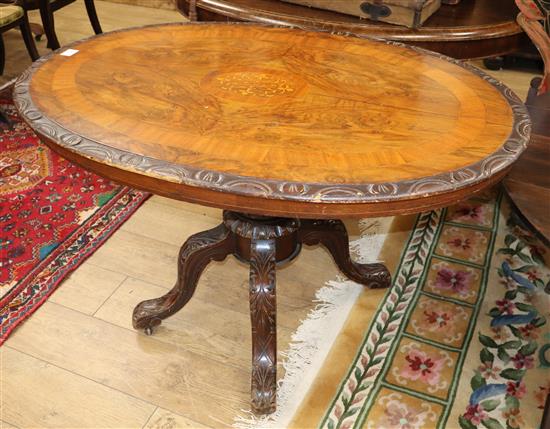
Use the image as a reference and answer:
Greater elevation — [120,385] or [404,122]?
[404,122]

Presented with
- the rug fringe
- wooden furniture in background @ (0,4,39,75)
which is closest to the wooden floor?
the rug fringe

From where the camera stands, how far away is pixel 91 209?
1944mm

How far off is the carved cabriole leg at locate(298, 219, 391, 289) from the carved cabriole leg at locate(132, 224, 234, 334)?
21 centimetres

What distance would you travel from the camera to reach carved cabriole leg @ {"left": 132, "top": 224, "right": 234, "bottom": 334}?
140 centimetres

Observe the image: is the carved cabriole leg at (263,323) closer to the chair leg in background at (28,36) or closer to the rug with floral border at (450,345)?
the rug with floral border at (450,345)

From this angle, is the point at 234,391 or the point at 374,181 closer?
the point at 374,181

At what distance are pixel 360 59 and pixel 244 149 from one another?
1.84ft

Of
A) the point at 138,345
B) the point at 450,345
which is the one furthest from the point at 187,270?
the point at 450,345

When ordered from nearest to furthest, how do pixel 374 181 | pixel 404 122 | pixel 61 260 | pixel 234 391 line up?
pixel 374 181 < pixel 404 122 < pixel 234 391 < pixel 61 260

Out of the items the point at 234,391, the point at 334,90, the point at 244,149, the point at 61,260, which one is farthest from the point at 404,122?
the point at 61,260

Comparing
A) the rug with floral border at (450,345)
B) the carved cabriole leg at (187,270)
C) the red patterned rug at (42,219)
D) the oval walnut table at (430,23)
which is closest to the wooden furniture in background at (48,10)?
the red patterned rug at (42,219)

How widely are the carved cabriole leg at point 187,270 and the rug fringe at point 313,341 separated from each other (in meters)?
0.30

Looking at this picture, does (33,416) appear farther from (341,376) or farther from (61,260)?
(341,376)

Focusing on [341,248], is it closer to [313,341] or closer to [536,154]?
[313,341]
